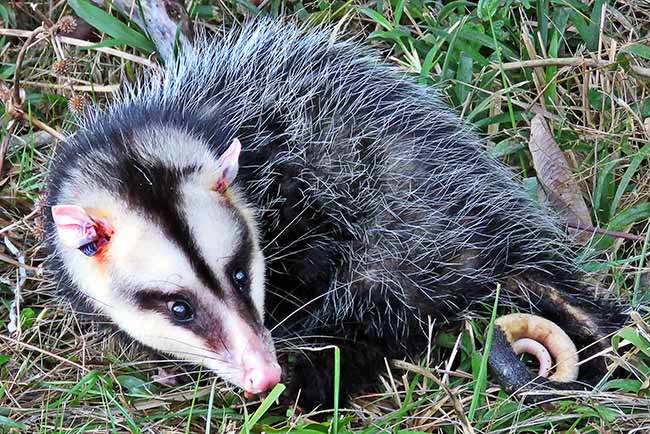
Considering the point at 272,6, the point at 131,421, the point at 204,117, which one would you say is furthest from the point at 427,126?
the point at 131,421

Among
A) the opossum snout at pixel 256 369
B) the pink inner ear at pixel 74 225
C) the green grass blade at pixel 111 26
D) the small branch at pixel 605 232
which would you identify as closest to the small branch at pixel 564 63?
the small branch at pixel 605 232

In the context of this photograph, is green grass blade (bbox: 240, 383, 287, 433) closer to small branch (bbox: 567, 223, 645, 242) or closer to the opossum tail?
the opossum tail

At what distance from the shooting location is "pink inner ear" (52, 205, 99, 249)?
2025mm

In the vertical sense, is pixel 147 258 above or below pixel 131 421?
above

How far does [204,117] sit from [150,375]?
69 cm

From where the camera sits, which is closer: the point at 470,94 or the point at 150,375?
the point at 150,375

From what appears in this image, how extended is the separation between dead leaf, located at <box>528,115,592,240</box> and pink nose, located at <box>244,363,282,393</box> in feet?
3.51

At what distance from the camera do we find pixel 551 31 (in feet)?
9.88

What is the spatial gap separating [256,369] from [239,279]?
0.21 metres

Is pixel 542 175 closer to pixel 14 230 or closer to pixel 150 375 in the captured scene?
pixel 150 375

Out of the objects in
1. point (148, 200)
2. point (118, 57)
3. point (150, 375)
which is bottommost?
point (150, 375)

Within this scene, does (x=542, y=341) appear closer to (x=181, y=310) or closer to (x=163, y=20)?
(x=181, y=310)

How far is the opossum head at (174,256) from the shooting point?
2.06m

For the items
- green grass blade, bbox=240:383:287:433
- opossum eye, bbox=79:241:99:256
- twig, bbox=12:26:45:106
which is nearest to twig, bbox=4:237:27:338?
twig, bbox=12:26:45:106
